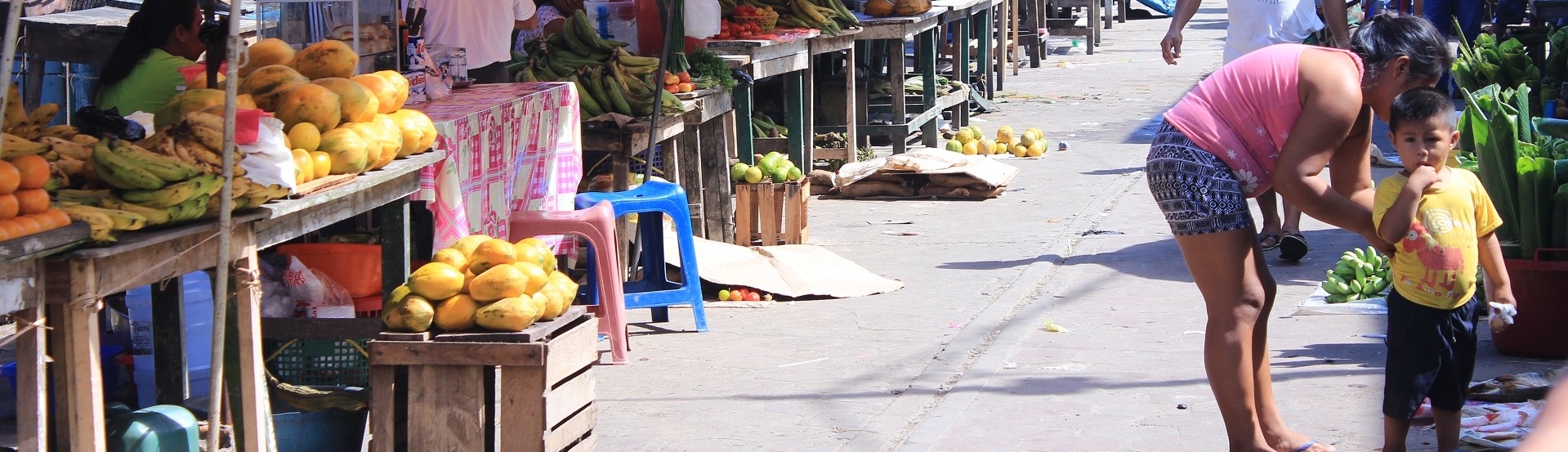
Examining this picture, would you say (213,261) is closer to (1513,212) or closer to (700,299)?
(700,299)

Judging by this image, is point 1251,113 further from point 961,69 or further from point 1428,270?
point 961,69

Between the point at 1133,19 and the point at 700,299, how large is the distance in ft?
83.8

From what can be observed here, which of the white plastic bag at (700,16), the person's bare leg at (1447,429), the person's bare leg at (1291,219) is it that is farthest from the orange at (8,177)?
the person's bare leg at (1291,219)

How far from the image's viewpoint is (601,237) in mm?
5531

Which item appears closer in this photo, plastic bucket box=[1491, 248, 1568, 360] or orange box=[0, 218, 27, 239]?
orange box=[0, 218, 27, 239]

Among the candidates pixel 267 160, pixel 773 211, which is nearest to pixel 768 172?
pixel 773 211

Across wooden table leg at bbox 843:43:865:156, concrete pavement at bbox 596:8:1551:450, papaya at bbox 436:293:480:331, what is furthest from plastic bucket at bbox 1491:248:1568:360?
wooden table leg at bbox 843:43:865:156

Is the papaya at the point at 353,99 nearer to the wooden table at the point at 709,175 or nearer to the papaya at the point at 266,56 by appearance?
the papaya at the point at 266,56

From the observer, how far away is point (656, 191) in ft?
20.7

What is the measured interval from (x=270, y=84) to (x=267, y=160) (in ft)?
2.63

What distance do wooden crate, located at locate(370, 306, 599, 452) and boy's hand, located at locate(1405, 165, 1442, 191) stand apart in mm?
2439

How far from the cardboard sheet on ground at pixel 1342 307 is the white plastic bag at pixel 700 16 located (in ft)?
12.2

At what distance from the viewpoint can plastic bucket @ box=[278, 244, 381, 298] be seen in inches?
188

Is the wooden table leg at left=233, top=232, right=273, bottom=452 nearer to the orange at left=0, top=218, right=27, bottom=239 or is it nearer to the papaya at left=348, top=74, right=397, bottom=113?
the orange at left=0, top=218, right=27, bottom=239
